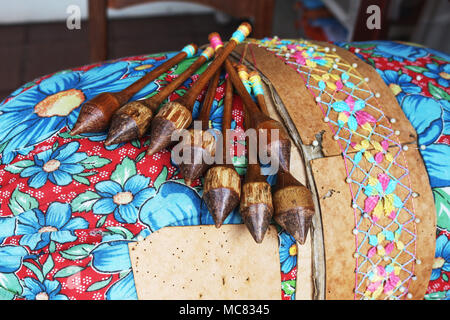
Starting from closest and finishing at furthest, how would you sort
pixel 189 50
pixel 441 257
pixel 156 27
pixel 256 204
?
1. pixel 256 204
2. pixel 441 257
3. pixel 189 50
4. pixel 156 27

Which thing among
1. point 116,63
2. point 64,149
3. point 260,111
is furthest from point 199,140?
point 116,63

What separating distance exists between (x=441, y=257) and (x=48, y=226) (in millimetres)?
599

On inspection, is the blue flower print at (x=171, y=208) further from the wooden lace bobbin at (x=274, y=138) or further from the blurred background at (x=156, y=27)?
the blurred background at (x=156, y=27)

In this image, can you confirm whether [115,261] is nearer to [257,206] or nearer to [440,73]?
[257,206]

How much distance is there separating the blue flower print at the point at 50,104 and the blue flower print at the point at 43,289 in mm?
188

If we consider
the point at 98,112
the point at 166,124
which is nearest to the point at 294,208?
the point at 166,124

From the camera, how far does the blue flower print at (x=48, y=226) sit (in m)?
0.62

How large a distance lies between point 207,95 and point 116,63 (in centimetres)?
24

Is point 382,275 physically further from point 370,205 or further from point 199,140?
point 199,140

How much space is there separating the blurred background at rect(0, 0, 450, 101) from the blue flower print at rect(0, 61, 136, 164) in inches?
22.0

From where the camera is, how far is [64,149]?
26.8 inches

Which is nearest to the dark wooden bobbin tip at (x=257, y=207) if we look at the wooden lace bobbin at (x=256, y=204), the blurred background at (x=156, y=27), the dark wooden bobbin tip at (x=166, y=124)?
the wooden lace bobbin at (x=256, y=204)

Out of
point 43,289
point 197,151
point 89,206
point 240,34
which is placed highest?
point 240,34

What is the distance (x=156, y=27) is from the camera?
2168 millimetres
